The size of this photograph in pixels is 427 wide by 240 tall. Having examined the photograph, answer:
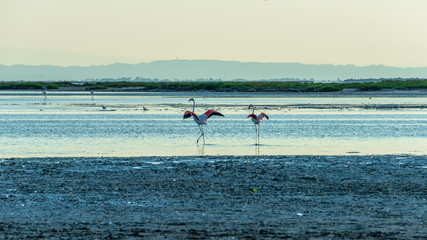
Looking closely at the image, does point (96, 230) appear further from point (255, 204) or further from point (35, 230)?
point (255, 204)

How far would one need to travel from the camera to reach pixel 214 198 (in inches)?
490

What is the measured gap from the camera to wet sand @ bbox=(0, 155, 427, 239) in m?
9.80

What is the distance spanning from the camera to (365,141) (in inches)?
1003

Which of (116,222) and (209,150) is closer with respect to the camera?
(116,222)

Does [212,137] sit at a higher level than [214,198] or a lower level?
lower

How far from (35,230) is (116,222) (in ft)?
4.03

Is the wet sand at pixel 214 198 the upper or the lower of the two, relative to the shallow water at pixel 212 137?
upper

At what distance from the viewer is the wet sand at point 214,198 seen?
980cm

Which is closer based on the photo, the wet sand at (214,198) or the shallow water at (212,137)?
the wet sand at (214,198)

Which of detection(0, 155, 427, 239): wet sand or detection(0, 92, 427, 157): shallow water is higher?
detection(0, 155, 427, 239): wet sand

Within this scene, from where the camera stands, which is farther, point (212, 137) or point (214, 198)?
point (212, 137)

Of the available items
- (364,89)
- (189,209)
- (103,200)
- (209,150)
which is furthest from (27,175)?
(364,89)

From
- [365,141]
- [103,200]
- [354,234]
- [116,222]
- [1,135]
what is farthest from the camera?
[1,135]

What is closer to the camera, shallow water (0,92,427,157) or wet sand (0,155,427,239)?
wet sand (0,155,427,239)
